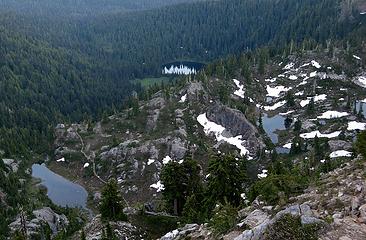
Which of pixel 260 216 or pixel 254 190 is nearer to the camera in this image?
pixel 260 216

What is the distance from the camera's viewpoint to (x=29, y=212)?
10669 centimetres

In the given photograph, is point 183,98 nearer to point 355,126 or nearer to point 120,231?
point 355,126

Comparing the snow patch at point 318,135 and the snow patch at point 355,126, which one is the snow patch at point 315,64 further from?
the snow patch at point 318,135

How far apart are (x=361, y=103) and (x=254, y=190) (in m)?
126

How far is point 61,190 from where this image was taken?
14038cm

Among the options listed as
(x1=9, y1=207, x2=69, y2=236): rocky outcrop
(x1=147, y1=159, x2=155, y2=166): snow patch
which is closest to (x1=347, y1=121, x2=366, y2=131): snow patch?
(x1=147, y1=159, x2=155, y2=166): snow patch

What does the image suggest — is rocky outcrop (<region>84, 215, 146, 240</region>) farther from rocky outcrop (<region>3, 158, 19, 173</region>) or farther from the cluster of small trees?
rocky outcrop (<region>3, 158, 19, 173</region>)

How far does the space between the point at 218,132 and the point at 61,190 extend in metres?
52.7

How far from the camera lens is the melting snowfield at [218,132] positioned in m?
141

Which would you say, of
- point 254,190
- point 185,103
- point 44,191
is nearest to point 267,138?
point 185,103

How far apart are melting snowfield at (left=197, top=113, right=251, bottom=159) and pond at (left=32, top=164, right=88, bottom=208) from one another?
44.3 meters

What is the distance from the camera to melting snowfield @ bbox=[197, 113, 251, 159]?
141 meters

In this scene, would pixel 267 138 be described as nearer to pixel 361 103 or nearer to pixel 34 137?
pixel 361 103

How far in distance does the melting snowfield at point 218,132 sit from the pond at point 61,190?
44336 mm
